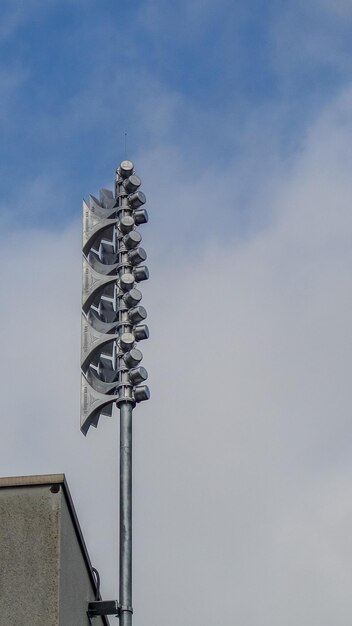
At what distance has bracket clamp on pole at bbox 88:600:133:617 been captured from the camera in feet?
54.7

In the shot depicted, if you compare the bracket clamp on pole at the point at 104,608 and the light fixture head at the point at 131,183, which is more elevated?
the light fixture head at the point at 131,183

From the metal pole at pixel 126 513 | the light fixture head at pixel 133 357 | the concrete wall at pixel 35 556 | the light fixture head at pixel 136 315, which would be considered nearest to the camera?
the concrete wall at pixel 35 556

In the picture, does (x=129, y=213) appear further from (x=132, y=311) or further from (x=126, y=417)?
(x=126, y=417)

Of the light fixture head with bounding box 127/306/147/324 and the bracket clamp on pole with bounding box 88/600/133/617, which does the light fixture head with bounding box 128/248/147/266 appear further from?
the bracket clamp on pole with bounding box 88/600/133/617

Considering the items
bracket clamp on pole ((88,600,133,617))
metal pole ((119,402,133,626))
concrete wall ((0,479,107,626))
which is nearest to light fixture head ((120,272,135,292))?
metal pole ((119,402,133,626))

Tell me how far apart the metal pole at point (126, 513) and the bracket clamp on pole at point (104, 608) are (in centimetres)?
13

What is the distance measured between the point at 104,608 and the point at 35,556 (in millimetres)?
2876

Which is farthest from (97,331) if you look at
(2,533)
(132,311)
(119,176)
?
(2,533)

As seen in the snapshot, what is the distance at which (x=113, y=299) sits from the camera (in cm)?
1902

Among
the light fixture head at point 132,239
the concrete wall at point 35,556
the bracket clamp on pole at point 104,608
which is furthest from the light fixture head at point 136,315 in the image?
the concrete wall at point 35,556

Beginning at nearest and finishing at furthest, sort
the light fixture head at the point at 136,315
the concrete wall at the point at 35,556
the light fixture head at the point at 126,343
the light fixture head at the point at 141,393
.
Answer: the concrete wall at the point at 35,556, the light fixture head at the point at 141,393, the light fixture head at the point at 126,343, the light fixture head at the point at 136,315

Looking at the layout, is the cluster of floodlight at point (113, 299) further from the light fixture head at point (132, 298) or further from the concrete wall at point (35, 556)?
the concrete wall at point (35, 556)

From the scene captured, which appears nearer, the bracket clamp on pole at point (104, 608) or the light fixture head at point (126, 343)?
the bracket clamp on pole at point (104, 608)

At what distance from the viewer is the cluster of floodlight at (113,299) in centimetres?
1811
